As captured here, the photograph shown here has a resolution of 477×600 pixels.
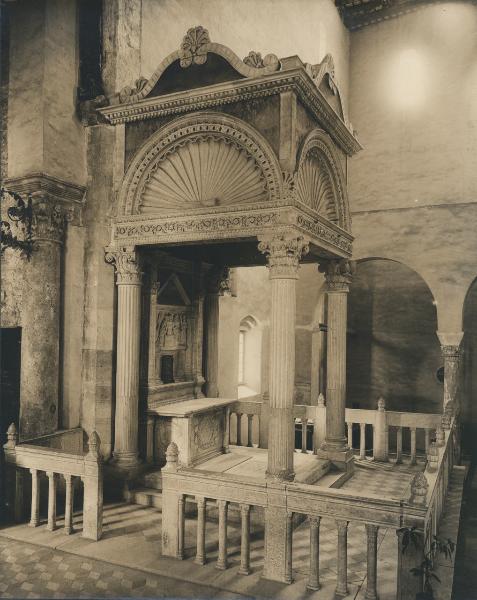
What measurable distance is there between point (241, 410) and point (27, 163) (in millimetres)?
5165

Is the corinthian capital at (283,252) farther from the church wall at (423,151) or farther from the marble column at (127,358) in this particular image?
the church wall at (423,151)

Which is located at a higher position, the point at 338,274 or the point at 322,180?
the point at 322,180

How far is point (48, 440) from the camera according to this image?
659cm

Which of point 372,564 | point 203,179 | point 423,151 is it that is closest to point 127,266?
point 203,179

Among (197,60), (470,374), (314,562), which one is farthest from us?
(470,374)

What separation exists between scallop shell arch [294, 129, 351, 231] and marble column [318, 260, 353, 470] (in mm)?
726

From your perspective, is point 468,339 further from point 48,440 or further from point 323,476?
point 48,440

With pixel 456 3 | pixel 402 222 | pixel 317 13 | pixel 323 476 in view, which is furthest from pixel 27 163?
pixel 456 3

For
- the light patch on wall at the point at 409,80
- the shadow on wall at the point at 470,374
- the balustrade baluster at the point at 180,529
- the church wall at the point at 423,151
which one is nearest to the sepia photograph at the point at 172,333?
the balustrade baluster at the point at 180,529

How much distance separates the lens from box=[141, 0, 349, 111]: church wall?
816cm

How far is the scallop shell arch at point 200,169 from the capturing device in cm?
599

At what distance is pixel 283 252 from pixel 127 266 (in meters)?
2.16

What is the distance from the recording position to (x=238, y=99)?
6047 millimetres

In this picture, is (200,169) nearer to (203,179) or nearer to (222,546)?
(203,179)
